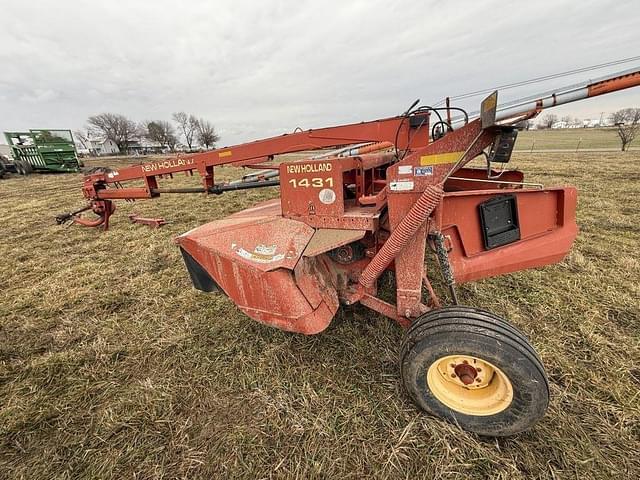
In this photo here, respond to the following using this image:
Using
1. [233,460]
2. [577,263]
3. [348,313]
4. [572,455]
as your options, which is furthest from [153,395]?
[577,263]

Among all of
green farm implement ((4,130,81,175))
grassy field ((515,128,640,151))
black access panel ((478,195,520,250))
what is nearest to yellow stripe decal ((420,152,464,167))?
black access panel ((478,195,520,250))

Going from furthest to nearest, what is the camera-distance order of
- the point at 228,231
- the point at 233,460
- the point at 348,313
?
the point at 348,313 → the point at 228,231 → the point at 233,460

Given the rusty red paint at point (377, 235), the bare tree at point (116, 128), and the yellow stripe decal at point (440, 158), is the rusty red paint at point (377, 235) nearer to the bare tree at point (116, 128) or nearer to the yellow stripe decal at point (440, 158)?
the yellow stripe decal at point (440, 158)

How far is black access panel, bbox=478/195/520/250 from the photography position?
2.08 m

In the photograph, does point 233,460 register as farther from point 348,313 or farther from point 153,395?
point 348,313

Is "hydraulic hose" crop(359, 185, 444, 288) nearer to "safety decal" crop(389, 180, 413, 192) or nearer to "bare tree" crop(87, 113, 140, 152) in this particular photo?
"safety decal" crop(389, 180, 413, 192)

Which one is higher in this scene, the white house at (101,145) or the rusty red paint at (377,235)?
the white house at (101,145)

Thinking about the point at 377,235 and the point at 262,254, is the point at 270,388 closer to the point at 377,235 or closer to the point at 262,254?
the point at 262,254

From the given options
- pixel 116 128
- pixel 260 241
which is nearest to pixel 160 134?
pixel 116 128

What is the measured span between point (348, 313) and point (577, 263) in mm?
3165

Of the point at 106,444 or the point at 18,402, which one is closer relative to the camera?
the point at 106,444

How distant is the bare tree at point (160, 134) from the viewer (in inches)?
2613

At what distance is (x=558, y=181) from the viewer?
9.27 metres

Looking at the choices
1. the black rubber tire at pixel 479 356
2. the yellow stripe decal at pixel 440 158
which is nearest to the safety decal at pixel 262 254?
the black rubber tire at pixel 479 356
